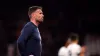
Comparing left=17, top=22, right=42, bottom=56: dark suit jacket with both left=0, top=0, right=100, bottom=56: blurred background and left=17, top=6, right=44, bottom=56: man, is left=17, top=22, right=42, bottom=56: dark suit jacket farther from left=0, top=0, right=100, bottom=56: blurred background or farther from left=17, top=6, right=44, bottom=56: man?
left=0, top=0, right=100, bottom=56: blurred background

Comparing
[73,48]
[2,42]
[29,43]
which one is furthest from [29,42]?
[2,42]

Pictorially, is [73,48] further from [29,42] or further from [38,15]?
[29,42]

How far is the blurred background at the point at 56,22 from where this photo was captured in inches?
530

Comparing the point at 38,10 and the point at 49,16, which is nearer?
the point at 38,10

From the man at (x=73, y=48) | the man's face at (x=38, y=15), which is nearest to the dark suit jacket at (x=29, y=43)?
the man's face at (x=38, y=15)

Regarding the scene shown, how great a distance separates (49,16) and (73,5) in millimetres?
820

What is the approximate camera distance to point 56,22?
13609mm

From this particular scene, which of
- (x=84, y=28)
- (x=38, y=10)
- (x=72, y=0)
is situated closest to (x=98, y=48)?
(x=84, y=28)

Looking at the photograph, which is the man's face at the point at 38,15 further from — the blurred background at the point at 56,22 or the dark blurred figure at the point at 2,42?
the dark blurred figure at the point at 2,42

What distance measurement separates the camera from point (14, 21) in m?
13.6

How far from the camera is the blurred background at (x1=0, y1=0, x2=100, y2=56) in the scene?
13.5 metres

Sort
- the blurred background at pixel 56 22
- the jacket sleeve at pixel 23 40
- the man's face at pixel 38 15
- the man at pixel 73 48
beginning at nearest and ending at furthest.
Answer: the jacket sleeve at pixel 23 40 < the man's face at pixel 38 15 < the man at pixel 73 48 < the blurred background at pixel 56 22

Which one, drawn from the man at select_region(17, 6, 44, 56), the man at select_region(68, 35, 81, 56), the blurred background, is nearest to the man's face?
the man at select_region(17, 6, 44, 56)

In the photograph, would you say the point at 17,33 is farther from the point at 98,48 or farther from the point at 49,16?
the point at 98,48
